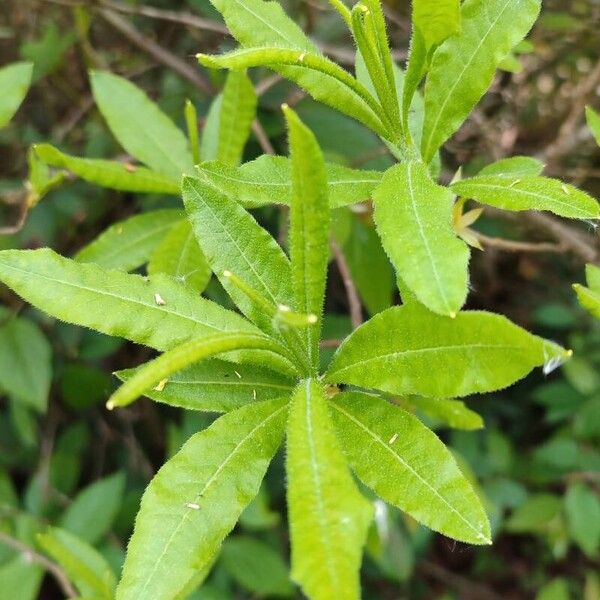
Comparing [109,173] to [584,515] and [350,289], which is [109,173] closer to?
[350,289]

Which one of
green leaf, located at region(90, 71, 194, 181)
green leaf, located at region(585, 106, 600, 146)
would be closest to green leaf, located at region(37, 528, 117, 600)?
A: green leaf, located at region(90, 71, 194, 181)

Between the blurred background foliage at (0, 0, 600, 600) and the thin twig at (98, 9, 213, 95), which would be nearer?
the blurred background foliage at (0, 0, 600, 600)

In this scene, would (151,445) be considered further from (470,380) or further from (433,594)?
(470,380)

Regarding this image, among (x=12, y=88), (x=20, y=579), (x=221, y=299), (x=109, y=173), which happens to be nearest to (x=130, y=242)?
(x=109, y=173)

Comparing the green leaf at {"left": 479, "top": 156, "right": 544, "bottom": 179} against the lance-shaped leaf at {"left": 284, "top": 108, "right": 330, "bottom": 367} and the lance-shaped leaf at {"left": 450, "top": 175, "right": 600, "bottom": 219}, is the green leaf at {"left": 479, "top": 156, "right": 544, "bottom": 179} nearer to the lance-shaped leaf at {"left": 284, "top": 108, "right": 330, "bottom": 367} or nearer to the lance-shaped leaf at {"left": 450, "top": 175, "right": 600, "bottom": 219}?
the lance-shaped leaf at {"left": 450, "top": 175, "right": 600, "bottom": 219}

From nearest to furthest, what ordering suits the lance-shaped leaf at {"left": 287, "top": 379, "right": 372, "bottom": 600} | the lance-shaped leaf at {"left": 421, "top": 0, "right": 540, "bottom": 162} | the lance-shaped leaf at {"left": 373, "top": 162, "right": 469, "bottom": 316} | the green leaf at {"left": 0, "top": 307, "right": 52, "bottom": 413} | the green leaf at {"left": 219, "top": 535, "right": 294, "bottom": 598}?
the lance-shaped leaf at {"left": 287, "top": 379, "right": 372, "bottom": 600} → the lance-shaped leaf at {"left": 373, "top": 162, "right": 469, "bottom": 316} → the lance-shaped leaf at {"left": 421, "top": 0, "right": 540, "bottom": 162} → the green leaf at {"left": 0, "top": 307, "right": 52, "bottom": 413} → the green leaf at {"left": 219, "top": 535, "right": 294, "bottom": 598}

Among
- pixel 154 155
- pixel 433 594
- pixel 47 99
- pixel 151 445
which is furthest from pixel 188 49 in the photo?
pixel 433 594

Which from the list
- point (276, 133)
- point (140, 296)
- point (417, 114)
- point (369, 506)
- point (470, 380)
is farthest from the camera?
point (276, 133)
